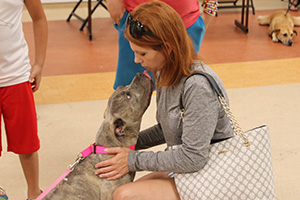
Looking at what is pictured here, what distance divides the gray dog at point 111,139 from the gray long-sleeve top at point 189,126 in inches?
3.2

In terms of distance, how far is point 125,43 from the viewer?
237cm

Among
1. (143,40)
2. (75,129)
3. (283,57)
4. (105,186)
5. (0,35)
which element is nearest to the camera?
(143,40)

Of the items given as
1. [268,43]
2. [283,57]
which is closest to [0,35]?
[283,57]

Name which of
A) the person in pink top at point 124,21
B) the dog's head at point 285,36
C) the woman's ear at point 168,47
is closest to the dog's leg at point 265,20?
the dog's head at point 285,36

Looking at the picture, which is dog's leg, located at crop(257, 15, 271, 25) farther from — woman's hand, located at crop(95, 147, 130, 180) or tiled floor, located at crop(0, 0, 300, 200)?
woman's hand, located at crop(95, 147, 130, 180)

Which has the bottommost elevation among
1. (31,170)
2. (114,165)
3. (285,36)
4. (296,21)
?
(296,21)

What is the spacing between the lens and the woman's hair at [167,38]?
164 cm

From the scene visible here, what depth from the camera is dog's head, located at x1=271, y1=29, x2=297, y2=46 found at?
17.2 ft

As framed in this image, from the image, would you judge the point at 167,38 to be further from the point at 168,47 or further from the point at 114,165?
the point at 114,165

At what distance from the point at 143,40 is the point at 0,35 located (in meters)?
0.82

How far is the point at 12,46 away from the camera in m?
2.15

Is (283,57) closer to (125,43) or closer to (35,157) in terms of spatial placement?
(125,43)

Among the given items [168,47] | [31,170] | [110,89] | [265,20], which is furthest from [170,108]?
[265,20]

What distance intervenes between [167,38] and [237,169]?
58 centimetres
